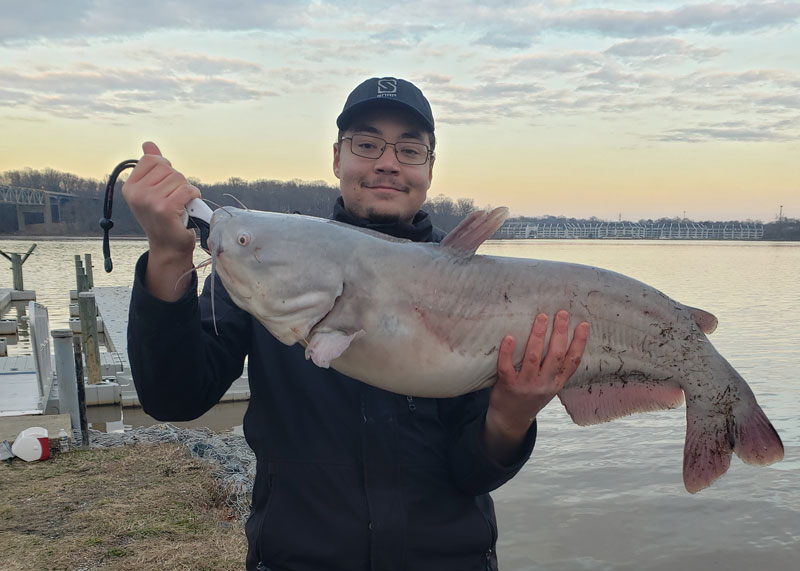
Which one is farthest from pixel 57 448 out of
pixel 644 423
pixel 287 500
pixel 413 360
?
pixel 644 423

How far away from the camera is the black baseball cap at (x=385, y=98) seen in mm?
2729

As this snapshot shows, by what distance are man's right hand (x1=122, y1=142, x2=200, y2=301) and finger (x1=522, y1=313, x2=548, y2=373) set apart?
119 cm

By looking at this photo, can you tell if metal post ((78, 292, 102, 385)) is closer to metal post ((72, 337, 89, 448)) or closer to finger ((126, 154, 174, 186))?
metal post ((72, 337, 89, 448))

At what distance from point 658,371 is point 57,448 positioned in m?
6.73

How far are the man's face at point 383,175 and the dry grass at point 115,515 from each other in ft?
9.90

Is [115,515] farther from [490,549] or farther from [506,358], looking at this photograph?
[506,358]

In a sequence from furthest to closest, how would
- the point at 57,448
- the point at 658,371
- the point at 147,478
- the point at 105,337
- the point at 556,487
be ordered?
the point at 105,337
the point at 556,487
the point at 57,448
the point at 147,478
the point at 658,371

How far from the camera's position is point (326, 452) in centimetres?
225

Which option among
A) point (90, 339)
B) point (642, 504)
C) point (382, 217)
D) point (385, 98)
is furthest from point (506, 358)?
point (90, 339)

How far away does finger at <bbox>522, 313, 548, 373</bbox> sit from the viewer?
2.14 meters

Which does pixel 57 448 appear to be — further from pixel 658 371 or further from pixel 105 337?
pixel 105 337

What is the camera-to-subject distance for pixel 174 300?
2.05 m

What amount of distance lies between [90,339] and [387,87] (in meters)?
10.8

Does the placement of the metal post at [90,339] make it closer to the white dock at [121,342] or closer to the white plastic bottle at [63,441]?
the white dock at [121,342]
